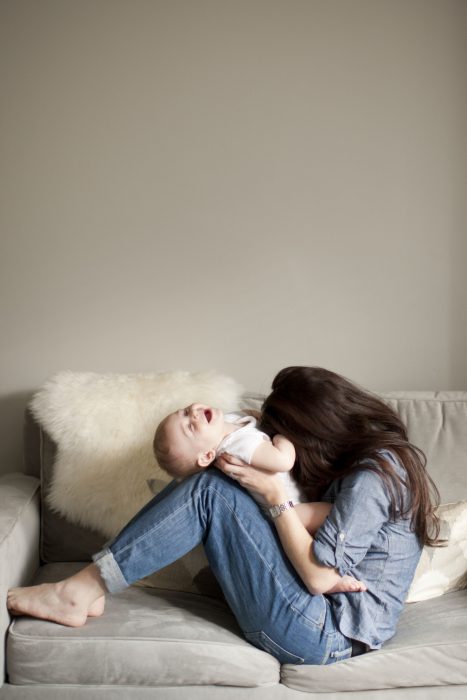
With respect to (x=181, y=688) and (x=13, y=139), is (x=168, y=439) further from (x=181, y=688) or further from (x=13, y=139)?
(x=13, y=139)

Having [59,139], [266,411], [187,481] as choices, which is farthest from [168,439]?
[59,139]

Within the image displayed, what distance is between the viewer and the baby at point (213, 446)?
5.76 feet

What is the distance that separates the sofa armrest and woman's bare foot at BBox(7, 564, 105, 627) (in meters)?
0.04

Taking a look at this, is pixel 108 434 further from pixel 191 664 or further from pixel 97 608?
pixel 191 664

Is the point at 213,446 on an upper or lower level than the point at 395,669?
upper

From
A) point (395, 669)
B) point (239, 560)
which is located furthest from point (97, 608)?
point (395, 669)

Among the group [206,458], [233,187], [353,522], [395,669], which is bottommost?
[395,669]

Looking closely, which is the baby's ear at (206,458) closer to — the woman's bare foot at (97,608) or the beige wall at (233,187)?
the woman's bare foot at (97,608)

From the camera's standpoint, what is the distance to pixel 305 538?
171 centimetres

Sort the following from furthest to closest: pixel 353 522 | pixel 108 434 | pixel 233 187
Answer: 1. pixel 233 187
2. pixel 108 434
3. pixel 353 522

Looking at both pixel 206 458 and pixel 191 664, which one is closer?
pixel 191 664

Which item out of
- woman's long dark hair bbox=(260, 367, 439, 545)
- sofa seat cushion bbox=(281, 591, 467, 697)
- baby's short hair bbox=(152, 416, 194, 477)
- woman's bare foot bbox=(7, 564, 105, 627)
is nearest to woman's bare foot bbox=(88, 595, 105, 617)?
woman's bare foot bbox=(7, 564, 105, 627)

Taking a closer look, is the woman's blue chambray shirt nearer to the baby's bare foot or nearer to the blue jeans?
the blue jeans

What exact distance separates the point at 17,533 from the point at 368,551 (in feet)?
3.02
